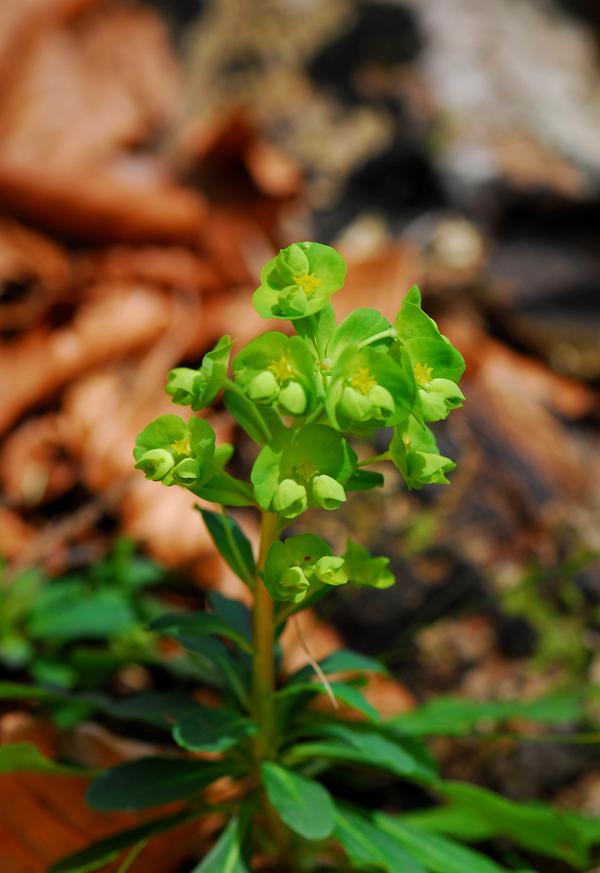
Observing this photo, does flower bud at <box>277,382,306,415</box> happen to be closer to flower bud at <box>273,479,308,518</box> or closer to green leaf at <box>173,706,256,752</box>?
flower bud at <box>273,479,308,518</box>

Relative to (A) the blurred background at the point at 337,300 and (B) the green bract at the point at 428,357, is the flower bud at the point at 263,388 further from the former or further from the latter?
(A) the blurred background at the point at 337,300

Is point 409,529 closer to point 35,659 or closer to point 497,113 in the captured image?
point 35,659

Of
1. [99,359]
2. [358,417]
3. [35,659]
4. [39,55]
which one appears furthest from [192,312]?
[358,417]

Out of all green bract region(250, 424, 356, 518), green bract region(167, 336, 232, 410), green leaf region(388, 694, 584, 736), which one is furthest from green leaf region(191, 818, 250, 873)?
green bract region(167, 336, 232, 410)

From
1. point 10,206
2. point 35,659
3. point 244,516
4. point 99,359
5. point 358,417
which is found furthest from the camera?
point 10,206

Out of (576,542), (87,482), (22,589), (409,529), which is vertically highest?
(22,589)

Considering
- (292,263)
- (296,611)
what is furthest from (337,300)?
(292,263)

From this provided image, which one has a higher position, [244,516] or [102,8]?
[102,8]
